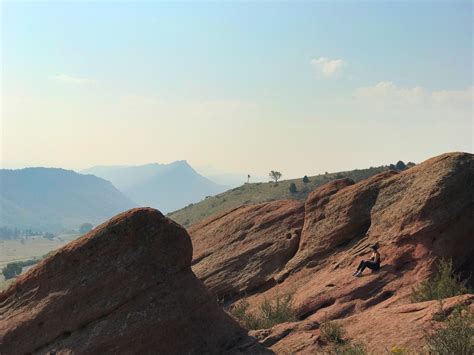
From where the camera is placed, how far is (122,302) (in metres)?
17.4

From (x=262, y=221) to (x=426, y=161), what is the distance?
9473mm

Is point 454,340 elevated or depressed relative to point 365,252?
depressed

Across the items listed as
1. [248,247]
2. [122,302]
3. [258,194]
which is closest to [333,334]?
[122,302]

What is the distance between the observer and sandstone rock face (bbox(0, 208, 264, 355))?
16984 millimetres

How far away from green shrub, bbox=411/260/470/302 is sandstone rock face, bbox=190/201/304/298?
908 cm

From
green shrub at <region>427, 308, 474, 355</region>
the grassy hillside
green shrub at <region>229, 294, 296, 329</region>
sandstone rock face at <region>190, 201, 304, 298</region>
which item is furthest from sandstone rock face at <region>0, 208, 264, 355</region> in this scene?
the grassy hillside

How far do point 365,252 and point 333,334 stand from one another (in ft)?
25.7

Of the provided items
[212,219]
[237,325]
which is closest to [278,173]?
[212,219]

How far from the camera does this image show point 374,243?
78.6ft

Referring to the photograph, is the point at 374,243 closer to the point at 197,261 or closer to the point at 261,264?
the point at 261,264

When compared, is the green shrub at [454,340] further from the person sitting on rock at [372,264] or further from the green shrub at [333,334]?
the person sitting on rock at [372,264]

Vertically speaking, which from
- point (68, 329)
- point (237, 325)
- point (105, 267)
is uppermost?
point (105, 267)

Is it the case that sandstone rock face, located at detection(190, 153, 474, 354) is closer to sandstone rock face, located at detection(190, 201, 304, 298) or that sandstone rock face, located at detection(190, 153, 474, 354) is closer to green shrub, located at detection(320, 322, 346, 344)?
sandstone rock face, located at detection(190, 201, 304, 298)

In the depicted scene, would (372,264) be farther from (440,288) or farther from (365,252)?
(440,288)
